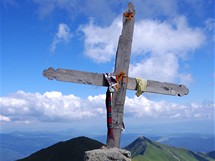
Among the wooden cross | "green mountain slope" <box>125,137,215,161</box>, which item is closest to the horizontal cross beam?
the wooden cross

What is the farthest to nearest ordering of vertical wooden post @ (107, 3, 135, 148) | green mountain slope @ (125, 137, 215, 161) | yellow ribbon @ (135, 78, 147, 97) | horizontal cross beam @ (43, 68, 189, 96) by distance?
1. green mountain slope @ (125, 137, 215, 161)
2. yellow ribbon @ (135, 78, 147, 97)
3. vertical wooden post @ (107, 3, 135, 148)
4. horizontal cross beam @ (43, 68, 189, 96)

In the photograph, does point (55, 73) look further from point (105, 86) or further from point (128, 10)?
point (128, 10)

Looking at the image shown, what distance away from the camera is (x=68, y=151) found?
2309 cm

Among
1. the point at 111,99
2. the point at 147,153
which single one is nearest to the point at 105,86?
the point at 111,99

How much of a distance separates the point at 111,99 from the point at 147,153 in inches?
3889

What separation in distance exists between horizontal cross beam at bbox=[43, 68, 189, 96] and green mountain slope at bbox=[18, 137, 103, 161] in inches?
474

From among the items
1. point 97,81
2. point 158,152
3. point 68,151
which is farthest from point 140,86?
point 158,152

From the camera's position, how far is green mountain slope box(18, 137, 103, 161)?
22172 mm

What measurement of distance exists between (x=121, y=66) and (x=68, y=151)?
1438 centimetres

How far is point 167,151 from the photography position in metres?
123

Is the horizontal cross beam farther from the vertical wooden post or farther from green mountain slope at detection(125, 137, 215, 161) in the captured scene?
green mountain slope at detection(125, 137, 215, 161)

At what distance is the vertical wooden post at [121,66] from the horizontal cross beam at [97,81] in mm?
410

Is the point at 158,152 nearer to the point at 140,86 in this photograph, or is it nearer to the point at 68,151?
the point at 68,151

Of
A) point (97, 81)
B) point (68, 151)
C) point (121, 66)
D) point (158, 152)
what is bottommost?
point (68, 151)
